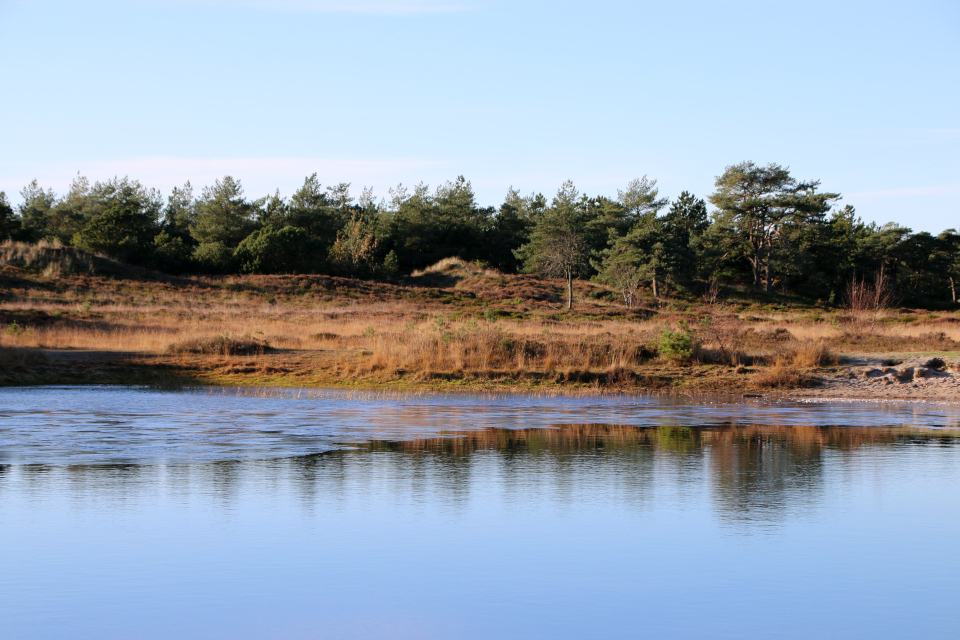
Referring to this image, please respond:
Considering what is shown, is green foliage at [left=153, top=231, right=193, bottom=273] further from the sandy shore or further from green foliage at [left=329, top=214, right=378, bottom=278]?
the sandy shore

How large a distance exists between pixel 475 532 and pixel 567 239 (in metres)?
69.7

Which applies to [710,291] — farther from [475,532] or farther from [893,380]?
[475,532]

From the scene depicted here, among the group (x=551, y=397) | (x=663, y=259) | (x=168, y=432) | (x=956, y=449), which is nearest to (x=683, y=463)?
(x=956, y=449)

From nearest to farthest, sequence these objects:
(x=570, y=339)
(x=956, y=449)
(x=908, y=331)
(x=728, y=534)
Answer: (x=728, y=534) → (x=956, y=449) → (x=570, y=339) → (x=908, y=331)

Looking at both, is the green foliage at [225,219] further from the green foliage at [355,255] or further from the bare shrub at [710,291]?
the bare shrub at [710,291]

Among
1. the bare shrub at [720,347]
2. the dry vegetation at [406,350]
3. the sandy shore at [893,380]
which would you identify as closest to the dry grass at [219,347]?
the dry vegetation at [406,350]

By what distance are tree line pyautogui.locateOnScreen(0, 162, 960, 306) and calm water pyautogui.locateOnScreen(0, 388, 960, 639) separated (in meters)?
57.4

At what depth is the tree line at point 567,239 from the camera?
3044 inches

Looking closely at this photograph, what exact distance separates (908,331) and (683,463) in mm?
29583

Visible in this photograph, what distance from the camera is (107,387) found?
24.8 metres

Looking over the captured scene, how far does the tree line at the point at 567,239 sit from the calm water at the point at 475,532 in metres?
57.4

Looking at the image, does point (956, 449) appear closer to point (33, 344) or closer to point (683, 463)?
point (683, 463)

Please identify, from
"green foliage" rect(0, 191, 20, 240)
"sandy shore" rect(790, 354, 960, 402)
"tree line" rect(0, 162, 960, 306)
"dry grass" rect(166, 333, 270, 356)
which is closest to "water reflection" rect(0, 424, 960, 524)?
"sandy shore" rect(790, 354, 960, 402)

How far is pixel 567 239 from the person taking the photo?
7731 centimetres
